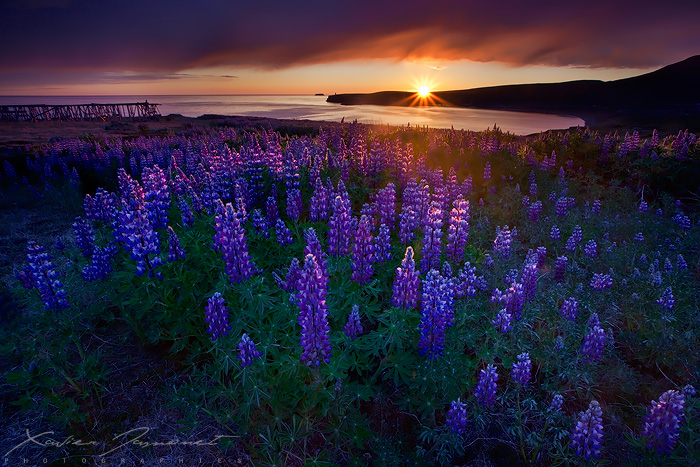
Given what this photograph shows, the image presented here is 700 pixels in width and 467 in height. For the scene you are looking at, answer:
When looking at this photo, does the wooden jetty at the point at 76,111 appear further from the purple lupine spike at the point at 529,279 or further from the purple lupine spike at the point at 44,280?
the purple lupine spike at the point at 529,279

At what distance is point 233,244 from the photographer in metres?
3.51

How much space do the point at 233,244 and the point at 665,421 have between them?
4135mm

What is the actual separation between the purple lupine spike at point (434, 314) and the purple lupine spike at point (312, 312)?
0.95m

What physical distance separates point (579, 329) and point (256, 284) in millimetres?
3983

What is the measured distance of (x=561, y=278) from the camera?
5320 mm

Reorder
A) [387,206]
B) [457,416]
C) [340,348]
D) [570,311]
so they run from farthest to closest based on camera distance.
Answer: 1. [387,206]
2. [570,311]
3. [340,348]
4. [457,416]

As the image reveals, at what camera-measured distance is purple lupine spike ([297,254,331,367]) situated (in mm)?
2775

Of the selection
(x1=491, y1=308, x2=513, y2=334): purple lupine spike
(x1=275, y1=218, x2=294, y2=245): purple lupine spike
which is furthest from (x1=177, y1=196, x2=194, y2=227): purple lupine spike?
(x1=491, y1=308, x2=513, y2=334): purple lupine spike

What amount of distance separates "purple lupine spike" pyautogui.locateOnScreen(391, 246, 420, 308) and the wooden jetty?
49046mm

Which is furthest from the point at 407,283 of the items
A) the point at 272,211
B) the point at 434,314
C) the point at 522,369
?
the point at 272,211

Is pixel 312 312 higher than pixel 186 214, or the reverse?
pixel 186 214

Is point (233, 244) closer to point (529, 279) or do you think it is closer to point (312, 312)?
point (312, 312)

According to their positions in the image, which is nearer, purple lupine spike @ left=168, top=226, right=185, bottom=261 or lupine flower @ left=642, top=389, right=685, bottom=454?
lupine flower @ left=642, top=389, right=685, bottom=454

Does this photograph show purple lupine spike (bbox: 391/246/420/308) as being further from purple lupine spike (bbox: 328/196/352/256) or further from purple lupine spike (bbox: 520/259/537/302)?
purple lupine spike (bbox: 520/259/537/302)
